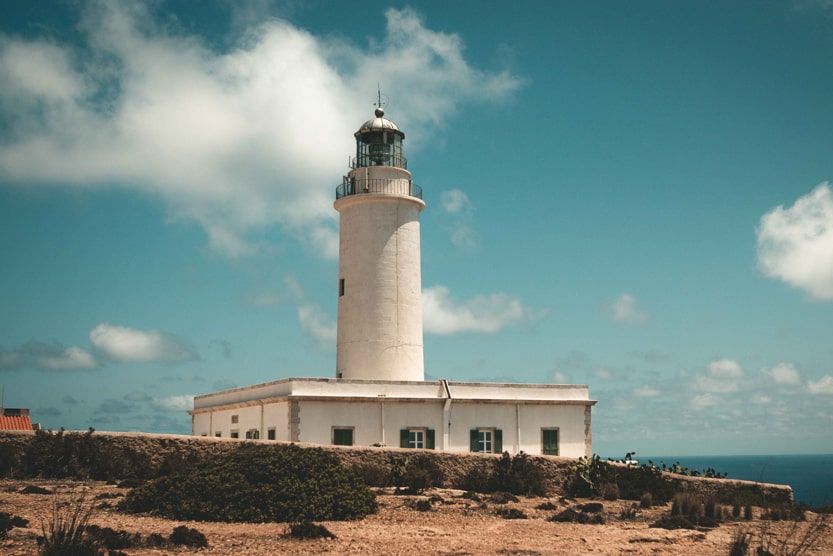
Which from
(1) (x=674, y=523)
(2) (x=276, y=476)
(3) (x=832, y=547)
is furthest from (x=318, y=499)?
(3) (x=832, y=547)

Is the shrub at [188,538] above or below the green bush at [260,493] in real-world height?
below

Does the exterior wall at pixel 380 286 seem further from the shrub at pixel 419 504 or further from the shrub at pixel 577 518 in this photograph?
the shrub at pixel 577 518

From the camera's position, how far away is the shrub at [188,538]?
12.3 meters

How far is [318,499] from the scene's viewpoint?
15156 mm

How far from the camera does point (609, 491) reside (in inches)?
793

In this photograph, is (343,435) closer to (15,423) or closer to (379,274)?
(379,274)

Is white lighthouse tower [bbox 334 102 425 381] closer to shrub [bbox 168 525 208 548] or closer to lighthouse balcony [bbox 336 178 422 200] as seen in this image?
lighthouse balcony [bbox 336 178 422 200]

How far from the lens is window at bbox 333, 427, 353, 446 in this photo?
2589cm

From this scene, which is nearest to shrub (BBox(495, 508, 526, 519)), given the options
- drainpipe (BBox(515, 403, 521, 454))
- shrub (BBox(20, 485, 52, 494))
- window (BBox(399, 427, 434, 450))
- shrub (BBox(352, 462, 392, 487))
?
shrub (BBox(352, 462, 392, 487))

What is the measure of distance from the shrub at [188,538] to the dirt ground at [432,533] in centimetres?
18

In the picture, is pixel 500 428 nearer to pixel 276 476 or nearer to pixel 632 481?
pixel 632 481

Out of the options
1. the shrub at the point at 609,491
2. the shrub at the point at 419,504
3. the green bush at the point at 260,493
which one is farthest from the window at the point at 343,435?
the green bush at the point at 260,493

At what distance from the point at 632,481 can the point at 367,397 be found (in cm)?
866

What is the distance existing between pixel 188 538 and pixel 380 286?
17.3 m
